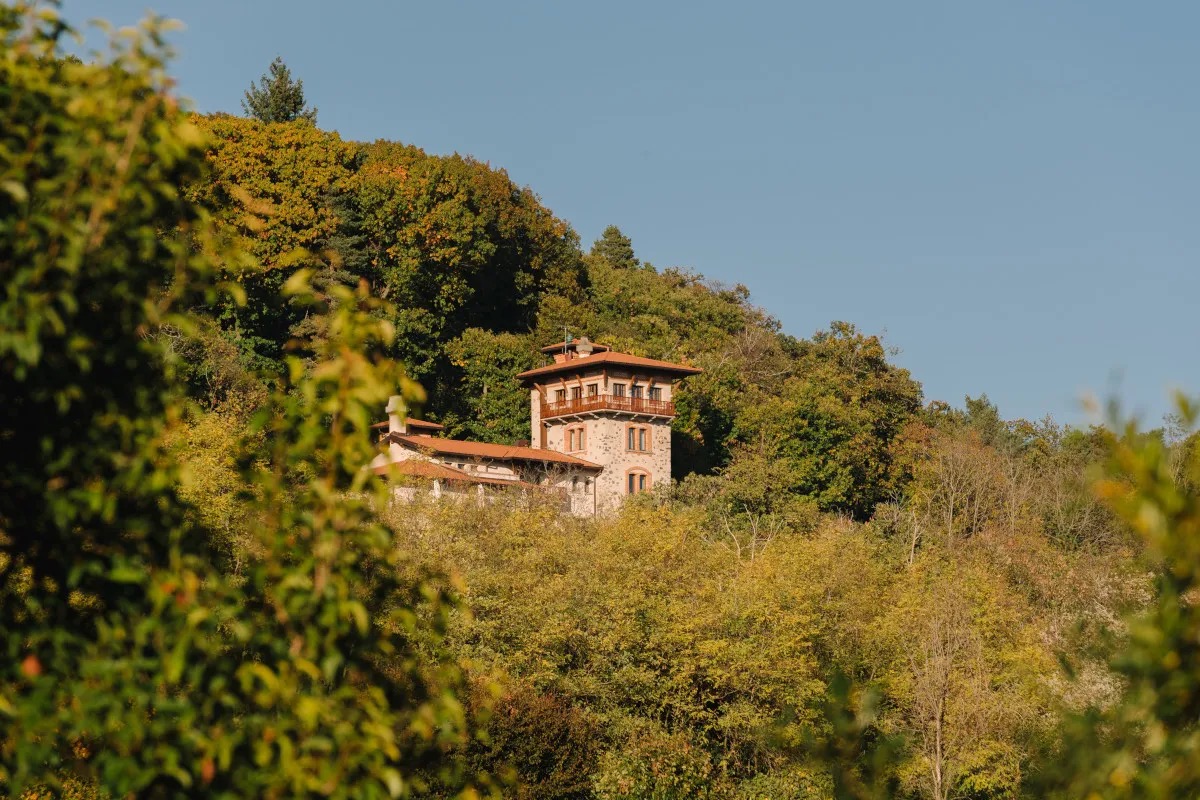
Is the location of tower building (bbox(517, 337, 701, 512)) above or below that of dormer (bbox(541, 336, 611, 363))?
below

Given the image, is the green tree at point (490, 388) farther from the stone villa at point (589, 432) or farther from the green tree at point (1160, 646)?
the green tree at point (1160, 646)

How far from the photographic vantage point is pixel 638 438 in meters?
59.0

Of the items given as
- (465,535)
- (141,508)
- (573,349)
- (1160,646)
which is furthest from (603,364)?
(1160,646)

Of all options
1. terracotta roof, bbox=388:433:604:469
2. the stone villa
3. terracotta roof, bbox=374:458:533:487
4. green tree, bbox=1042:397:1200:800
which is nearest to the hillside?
green tree, bbox=1042:397:1200:800

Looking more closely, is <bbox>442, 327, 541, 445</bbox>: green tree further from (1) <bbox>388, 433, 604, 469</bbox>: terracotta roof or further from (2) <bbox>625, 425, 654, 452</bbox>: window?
(2) <bbox>625, 425, 654, 452</bbox>: window

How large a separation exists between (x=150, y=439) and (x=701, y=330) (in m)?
69.8

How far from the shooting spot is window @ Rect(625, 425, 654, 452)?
5869 cm

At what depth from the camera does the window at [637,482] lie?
190 ft

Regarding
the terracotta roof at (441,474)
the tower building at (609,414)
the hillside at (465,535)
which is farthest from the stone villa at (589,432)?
the hillside at (465,535)

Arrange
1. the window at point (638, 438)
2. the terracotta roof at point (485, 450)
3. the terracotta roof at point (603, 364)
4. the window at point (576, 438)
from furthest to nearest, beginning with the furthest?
the window at point (576, 438) < the window at point (638, 438) < the terracotta roof at point (603, 364) < the terracotta roof at point (485, 450)

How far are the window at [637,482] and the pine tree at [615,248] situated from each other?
35338 mm

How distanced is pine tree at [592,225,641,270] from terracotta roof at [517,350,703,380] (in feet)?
106

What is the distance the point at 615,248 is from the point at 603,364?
3547 cm

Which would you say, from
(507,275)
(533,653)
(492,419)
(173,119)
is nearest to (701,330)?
(507,275)
